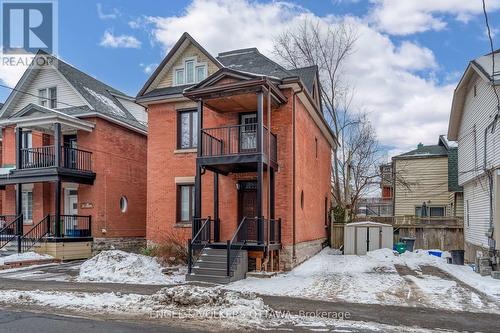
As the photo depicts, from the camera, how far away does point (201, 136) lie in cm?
1483

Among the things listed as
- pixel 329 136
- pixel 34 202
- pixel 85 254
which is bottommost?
pixel 85 254

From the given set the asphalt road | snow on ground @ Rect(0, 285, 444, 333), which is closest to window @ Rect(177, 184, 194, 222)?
snow on ground @ Rect(0, 285, 444, 333)

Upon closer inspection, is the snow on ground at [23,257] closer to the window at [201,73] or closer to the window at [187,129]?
the window at [187,129]

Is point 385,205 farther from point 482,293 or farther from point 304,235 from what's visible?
point 482,293

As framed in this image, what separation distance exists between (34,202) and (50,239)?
3779 mm

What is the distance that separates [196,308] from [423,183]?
24167 millimetres

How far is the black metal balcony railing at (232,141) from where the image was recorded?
1507 centimetres

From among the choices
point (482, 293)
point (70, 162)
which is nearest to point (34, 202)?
point (70, 162)

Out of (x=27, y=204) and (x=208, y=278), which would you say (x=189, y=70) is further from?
(x=27, y=204)

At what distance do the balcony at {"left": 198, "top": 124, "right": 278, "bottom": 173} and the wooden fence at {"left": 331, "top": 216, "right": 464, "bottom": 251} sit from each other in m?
10.4

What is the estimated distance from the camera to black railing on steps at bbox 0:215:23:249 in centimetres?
1947

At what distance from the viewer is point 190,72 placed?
18312mm

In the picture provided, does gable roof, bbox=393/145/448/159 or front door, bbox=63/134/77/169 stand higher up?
gable roof, bbox=393/145/448/159

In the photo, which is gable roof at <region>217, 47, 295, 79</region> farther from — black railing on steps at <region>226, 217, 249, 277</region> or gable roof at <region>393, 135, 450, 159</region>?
gable roof at <region>393, 135, 450, 159</region>
